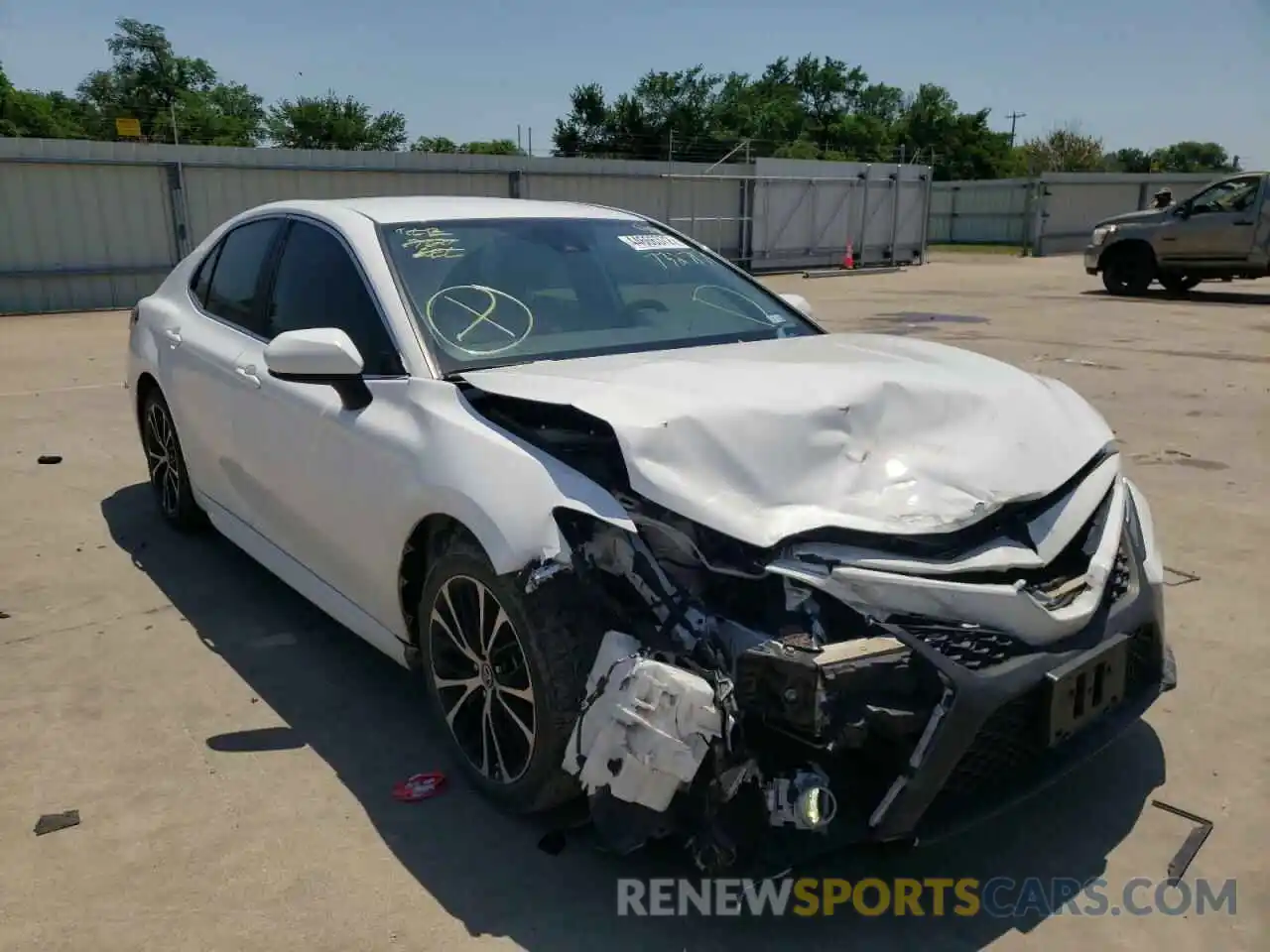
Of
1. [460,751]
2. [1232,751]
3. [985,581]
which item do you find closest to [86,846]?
[460,751]

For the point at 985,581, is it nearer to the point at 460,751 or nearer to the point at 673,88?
the point at 460,751

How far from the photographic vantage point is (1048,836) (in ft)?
9.07

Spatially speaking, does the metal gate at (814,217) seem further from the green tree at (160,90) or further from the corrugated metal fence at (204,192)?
the green tree at (160,90)

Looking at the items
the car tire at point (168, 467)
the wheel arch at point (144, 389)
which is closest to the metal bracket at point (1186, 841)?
the car tire at point (168, 467)

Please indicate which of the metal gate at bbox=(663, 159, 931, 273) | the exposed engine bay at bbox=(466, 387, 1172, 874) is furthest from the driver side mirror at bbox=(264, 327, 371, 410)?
the metal gate at bbox=(663, 159, 931, 273)

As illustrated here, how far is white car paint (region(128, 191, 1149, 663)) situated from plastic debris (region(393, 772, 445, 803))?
38 cm

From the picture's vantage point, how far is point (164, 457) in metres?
5.22

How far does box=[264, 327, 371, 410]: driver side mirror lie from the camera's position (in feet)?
10.1

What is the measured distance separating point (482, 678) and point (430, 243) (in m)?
1.62

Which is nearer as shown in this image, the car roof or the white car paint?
the white car paint

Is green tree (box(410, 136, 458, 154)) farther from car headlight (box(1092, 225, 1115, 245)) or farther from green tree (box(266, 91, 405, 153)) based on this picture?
car headlight (box(1092, 225, 1115, 245))

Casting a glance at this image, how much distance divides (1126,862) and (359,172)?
18452 mm

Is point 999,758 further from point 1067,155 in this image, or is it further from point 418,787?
point 1067,155

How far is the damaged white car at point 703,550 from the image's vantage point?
2.26 m
